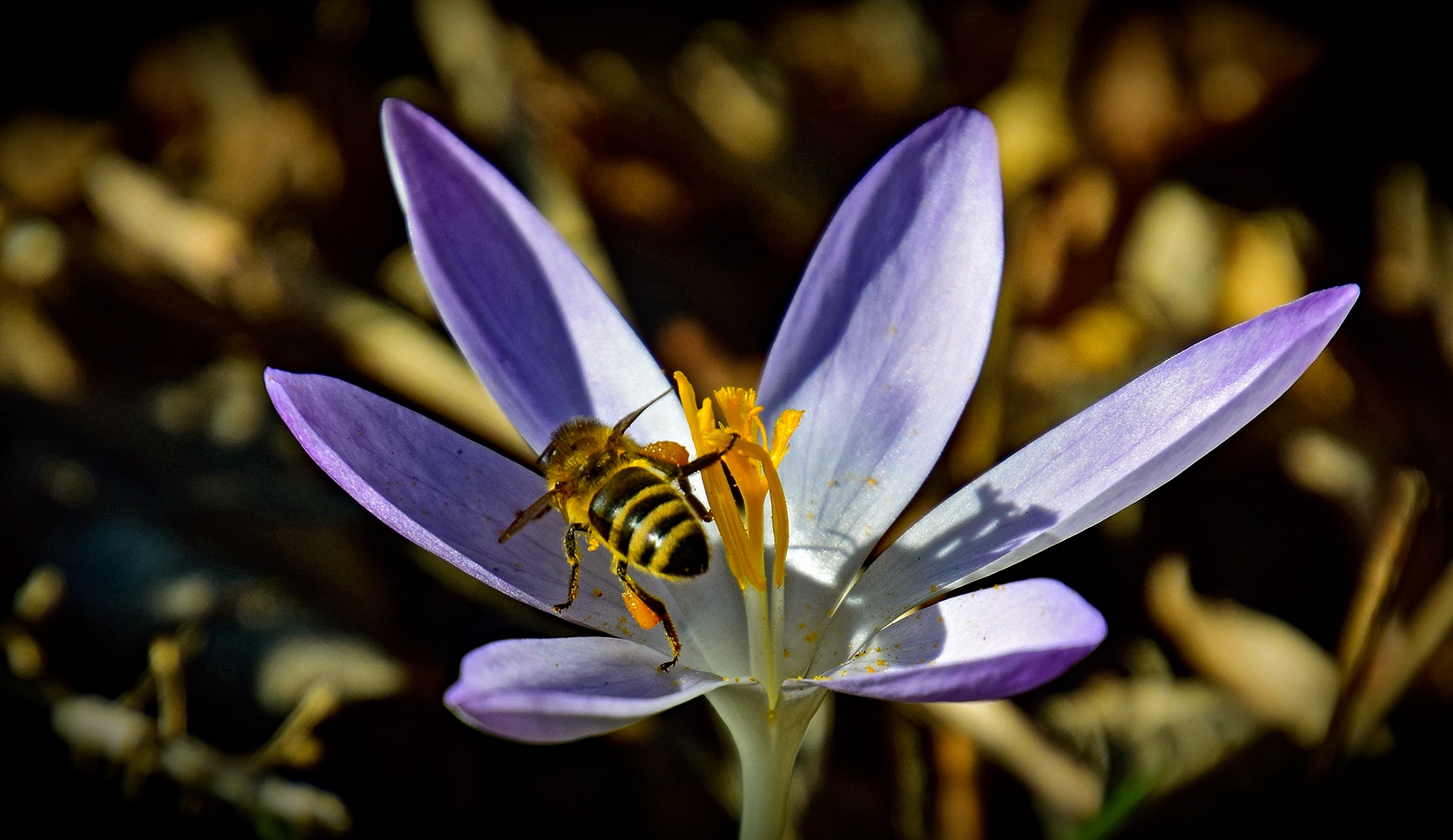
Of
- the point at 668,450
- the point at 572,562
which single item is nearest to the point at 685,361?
the point at 668,450

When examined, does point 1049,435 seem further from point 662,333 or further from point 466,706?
point 662,333

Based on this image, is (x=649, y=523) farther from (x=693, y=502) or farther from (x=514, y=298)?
(x=514, y=298)

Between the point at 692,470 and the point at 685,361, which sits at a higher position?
the point at 692,470

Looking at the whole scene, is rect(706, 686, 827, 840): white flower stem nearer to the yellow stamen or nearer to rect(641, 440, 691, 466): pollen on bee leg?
the yellow stamen

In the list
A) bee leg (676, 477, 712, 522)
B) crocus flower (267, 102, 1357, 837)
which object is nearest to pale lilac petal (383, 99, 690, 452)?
crocus flower (267, 102, 1357, 837)

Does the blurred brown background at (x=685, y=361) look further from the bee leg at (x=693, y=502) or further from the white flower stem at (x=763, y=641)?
the bee leg at (x=693, y=502)

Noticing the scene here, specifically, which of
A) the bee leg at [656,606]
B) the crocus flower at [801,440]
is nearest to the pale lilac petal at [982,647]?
the crocus flower at [801,440]
